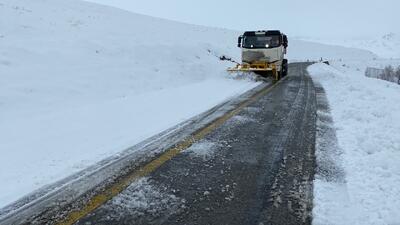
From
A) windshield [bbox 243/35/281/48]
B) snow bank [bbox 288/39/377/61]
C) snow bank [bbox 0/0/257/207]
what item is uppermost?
windshield [bbox 243/35/281/48]

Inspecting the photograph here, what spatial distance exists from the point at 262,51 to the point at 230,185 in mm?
18042

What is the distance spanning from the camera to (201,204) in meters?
4.62

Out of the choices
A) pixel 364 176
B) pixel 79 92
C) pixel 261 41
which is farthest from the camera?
pixel 261 41

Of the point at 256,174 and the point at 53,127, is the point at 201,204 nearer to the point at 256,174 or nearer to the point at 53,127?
the point at 256,174

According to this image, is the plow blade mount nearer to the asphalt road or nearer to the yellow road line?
the yellow road line

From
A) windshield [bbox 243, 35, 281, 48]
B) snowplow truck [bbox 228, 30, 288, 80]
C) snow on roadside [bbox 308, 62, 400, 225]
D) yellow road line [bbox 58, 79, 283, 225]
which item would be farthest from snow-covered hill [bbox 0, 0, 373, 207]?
snow on roadside [bbox 308, 62, 400, 225]

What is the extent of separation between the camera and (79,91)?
13469 millimetres

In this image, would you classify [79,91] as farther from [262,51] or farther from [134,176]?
[262,51]

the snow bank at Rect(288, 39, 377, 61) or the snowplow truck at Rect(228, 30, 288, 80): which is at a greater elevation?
the snowplow truck at Rect(228, 30, 288, 80)

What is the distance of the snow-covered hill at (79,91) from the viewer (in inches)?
265

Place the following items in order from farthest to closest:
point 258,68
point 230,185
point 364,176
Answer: point 258,68 < point 364,176 < point 230,185

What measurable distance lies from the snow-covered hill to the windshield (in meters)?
2.20

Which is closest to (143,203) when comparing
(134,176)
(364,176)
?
(134,176)

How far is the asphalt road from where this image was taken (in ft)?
14.0
